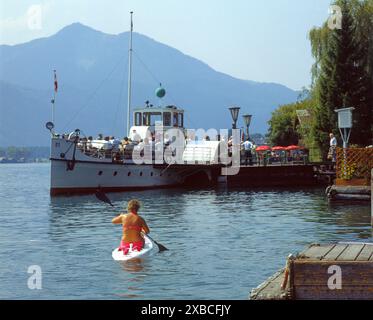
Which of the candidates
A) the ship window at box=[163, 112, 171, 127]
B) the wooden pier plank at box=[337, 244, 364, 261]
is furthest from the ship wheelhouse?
the wooden pier plank at box=[337, 244, 364, 261]

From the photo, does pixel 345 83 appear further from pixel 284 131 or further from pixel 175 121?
pixel 284 131

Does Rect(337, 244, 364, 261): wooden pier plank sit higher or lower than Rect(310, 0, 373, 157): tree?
lower

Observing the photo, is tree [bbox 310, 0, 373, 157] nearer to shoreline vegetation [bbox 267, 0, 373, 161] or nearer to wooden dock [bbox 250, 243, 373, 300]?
shoreline vegetation [bbox 267, 0, 373, 161]

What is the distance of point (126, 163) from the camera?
46.7 m

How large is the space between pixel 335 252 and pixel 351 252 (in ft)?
0.73

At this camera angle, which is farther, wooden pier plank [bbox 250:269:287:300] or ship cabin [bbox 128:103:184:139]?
ship cabin [bbox 128:103:184:139]

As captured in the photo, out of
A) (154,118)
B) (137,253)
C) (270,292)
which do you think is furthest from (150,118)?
(270,292)

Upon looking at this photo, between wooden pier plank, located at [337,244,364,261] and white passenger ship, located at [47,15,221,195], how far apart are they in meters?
29.7

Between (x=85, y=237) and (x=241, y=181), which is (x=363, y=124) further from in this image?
(x=85, y=237)

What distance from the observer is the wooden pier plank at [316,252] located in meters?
10.1

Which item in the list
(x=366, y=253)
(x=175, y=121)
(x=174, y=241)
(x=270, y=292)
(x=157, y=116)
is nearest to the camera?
(x=270, y=292)

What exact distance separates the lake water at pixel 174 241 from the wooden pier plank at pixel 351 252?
7.59 feet

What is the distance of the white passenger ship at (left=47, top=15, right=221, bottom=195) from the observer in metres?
44.1

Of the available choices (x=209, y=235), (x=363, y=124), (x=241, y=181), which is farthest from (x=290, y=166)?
(x=209, y=235)
